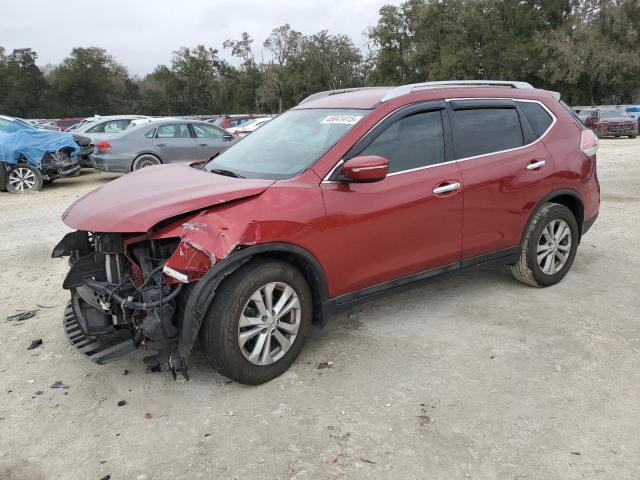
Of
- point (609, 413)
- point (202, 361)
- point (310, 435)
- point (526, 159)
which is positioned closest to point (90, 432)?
point (202, 361)

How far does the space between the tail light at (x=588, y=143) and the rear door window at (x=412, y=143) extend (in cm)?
166

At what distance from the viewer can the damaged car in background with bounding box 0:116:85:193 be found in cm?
1150

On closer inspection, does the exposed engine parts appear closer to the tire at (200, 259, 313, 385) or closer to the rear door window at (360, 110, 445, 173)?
the tire at (200, 259, 313, 385)

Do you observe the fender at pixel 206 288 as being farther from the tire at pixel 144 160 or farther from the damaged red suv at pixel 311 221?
the tire at pixel 144 160

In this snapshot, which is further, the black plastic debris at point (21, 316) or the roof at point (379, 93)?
the black plastic debris at point (21, 316)

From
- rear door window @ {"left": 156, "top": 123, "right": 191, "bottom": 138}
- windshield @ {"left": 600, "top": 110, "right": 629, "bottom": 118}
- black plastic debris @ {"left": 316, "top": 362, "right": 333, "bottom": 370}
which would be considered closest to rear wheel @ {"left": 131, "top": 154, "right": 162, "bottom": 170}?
rear door window @ {"left": 156, "top": 123, "right": 191, "bottom": 138}

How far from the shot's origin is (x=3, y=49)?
62.5 metres

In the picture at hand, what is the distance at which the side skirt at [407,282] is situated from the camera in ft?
11.9

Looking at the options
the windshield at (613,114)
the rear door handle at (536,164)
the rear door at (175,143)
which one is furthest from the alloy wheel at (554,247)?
the windshield at (613,114)

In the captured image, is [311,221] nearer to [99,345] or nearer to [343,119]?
[343,119]

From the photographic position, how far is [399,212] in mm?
3762

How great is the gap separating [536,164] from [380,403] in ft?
8.32

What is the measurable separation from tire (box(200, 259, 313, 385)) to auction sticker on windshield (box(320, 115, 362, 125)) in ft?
3.77

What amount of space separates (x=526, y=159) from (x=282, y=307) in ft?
8.10
